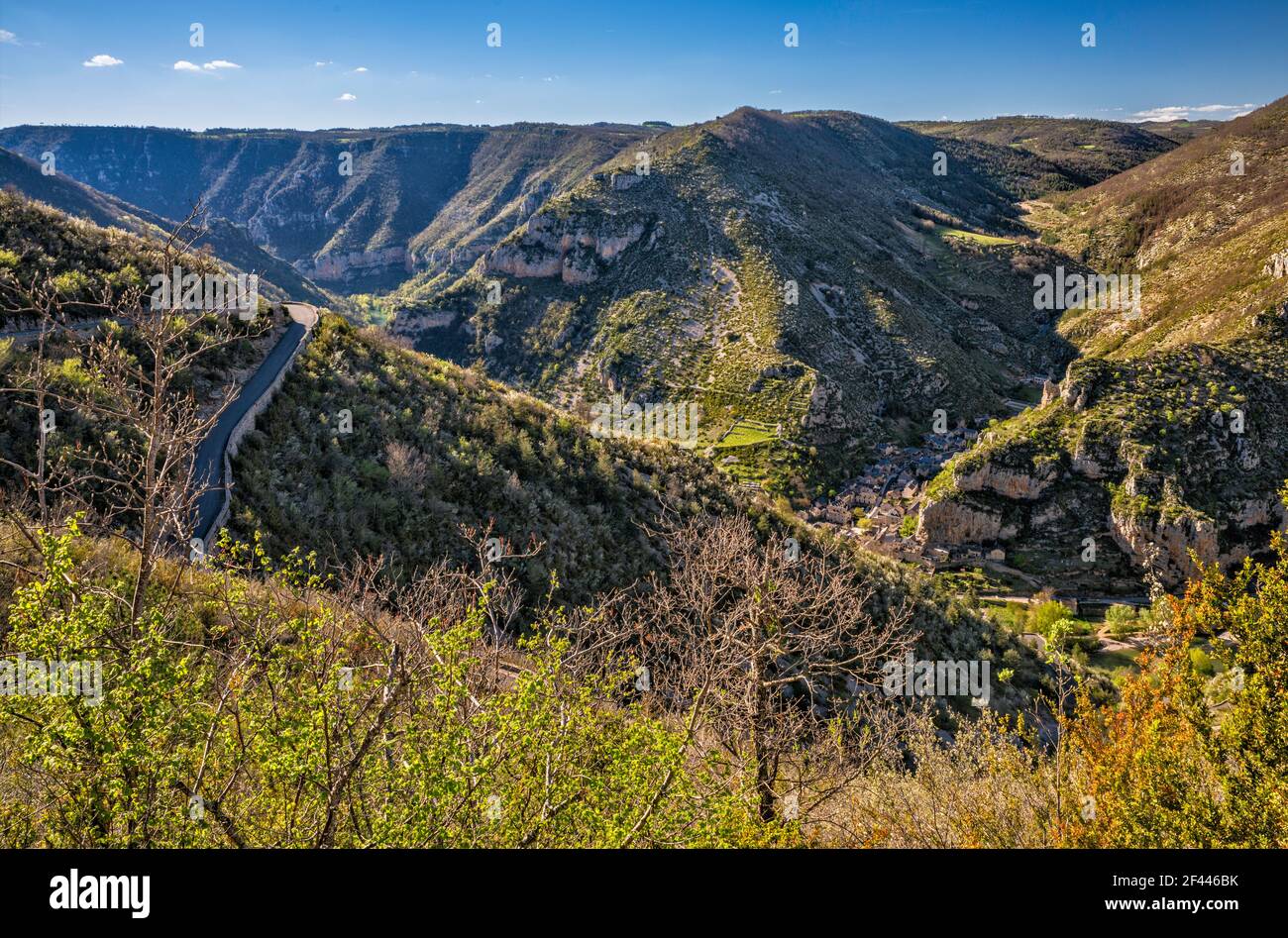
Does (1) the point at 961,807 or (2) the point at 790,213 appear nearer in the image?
(1) the point at 961,807

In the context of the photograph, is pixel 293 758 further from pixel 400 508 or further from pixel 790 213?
pixel 790 213

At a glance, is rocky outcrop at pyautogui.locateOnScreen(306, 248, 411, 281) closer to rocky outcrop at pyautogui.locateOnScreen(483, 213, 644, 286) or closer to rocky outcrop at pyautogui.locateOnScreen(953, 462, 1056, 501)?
rocky outcrop at pyautogui.locateOnScreen(483, 213, 644, 286)

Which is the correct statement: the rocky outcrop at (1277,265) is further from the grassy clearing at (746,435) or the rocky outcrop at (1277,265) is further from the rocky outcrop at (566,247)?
the rocky outcrop at (566,247)

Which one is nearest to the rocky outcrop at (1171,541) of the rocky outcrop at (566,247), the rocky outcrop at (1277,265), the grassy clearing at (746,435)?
the grassy clearing at (746,435)

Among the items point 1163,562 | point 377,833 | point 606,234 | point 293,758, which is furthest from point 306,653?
point 606,234

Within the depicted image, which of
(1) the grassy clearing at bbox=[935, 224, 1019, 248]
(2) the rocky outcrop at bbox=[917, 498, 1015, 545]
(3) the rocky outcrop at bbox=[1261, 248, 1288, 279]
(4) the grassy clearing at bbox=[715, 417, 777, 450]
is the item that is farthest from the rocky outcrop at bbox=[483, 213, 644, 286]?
(3) the rocky outcrop at bbox=[1261, 248, 1288, 279]

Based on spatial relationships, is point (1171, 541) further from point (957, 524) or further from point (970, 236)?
point (970, 236)
